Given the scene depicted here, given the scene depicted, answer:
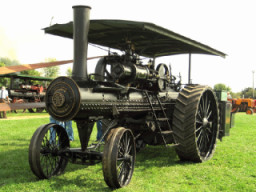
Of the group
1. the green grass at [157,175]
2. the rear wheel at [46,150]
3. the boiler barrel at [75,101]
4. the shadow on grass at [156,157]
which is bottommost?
the shadow on grass at [156,157]

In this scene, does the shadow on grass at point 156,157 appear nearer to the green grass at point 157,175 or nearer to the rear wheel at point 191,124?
the green grass at point 157,175

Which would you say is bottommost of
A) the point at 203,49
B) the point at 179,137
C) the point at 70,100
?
the point at 179,137

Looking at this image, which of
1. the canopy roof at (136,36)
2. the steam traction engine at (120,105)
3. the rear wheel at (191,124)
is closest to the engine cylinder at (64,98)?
the steam traction engine at (120,105)

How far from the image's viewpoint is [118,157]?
12.8 ft

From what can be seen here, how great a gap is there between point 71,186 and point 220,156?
11.6ft

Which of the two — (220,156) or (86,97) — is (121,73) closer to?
(86,97)

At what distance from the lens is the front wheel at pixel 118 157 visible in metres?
3.50

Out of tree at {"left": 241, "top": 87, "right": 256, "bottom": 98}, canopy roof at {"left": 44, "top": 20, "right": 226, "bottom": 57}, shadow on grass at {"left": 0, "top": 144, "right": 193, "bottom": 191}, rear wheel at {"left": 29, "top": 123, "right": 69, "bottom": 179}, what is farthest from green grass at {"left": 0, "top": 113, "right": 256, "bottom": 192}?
tree at {"left": 241, "top": 87, "right": 256, "bottom": 98}

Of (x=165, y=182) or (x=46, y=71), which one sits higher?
(x=46, y=71)

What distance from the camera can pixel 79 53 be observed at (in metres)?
3.90

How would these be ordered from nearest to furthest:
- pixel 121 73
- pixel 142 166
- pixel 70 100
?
pixel 70 100, pixel 121 73, pixel 142 166

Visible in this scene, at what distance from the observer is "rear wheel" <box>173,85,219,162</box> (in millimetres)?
4988

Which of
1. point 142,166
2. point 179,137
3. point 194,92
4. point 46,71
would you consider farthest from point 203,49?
point 46,71

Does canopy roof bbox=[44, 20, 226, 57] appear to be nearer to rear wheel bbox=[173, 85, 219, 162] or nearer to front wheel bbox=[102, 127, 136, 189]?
rear wheel bbox=[173, 85, 219, 162]
